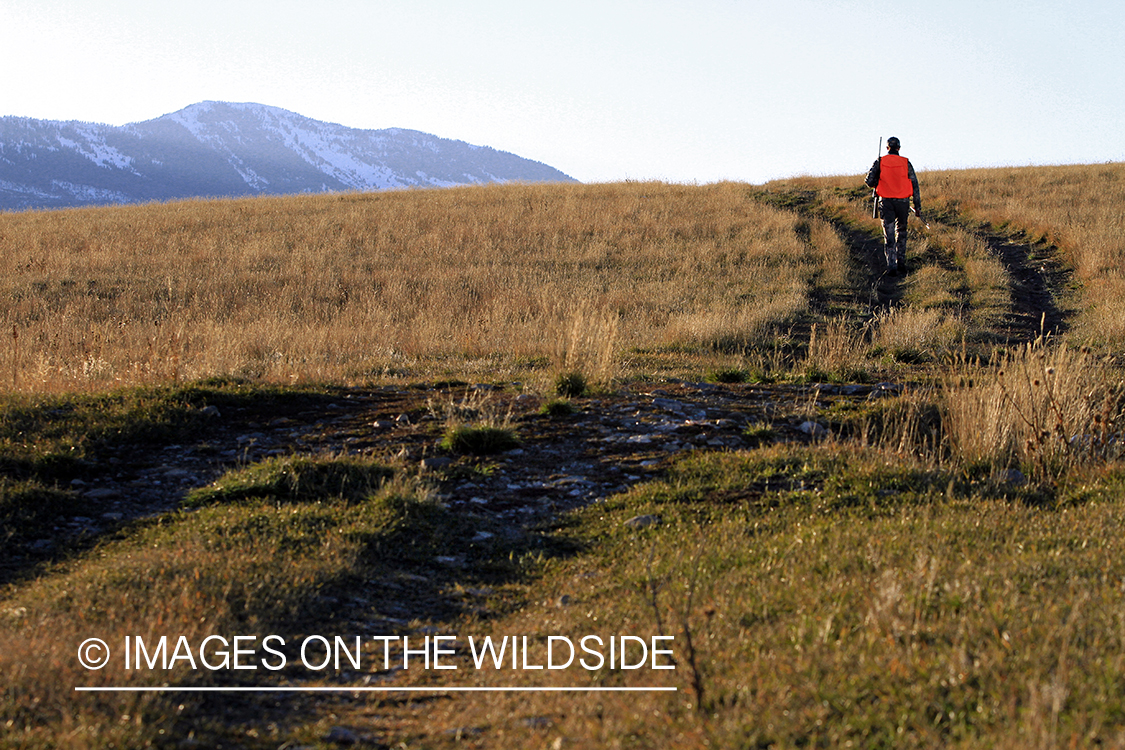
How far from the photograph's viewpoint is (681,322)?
12.1m

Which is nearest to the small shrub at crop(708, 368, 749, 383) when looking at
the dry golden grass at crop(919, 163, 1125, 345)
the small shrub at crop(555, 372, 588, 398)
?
the small shrub at crop(555, 372, 588, 398)

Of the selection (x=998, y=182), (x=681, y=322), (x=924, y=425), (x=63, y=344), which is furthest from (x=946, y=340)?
(x=998, y=182)

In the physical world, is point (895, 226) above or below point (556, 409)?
above

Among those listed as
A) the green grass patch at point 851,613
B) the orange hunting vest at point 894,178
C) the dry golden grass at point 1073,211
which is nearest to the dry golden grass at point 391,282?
the orange hunting vest at point 894,178

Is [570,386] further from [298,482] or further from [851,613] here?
[851,613]

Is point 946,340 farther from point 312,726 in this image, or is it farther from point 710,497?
point 312,726

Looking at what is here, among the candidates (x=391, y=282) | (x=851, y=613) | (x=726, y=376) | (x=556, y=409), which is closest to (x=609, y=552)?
(x=851, y=613)

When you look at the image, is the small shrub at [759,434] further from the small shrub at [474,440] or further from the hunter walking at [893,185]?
the hunter walking at [893,185]

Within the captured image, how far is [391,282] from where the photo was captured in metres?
16.4

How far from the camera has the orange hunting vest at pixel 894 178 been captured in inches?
581

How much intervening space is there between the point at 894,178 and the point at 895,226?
5.05 ft

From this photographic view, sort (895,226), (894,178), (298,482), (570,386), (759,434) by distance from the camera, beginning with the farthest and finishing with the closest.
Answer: (895,226)
(894,178)
(570,386)
(759,434)
(298,482)

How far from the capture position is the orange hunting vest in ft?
48.4

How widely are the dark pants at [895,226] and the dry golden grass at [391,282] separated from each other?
4.31 feet
